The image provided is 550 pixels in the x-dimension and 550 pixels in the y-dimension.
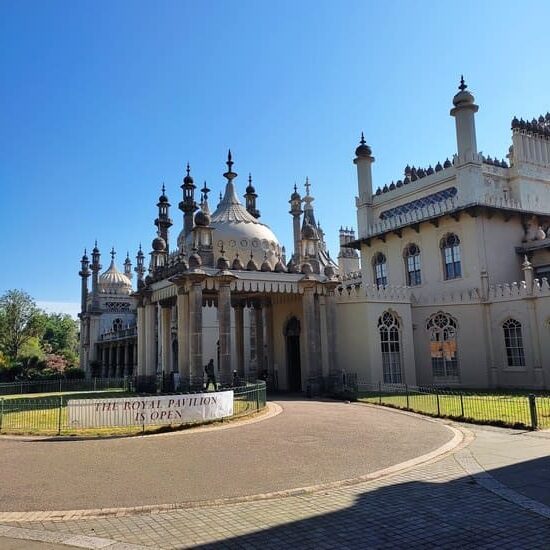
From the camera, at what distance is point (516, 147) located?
3288cm

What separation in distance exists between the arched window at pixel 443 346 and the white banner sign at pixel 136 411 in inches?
716

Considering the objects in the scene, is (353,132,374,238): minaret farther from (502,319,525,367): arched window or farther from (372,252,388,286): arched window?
(502,319,525,367): arched window

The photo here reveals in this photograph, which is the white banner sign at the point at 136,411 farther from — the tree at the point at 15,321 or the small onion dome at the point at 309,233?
the tree at the point at 15,321

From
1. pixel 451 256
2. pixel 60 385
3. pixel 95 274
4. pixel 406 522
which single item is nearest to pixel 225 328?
pixel 451 256

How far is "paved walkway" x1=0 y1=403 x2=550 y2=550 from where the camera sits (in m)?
6.39

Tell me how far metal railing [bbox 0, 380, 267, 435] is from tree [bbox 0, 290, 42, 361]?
144 feet

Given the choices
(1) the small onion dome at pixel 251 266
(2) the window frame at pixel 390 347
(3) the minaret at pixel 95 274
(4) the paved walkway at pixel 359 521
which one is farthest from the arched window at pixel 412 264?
(3) the minaret at pixel 95 274

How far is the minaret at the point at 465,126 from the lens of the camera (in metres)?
31.1

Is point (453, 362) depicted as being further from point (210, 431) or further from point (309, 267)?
point (210, 431)

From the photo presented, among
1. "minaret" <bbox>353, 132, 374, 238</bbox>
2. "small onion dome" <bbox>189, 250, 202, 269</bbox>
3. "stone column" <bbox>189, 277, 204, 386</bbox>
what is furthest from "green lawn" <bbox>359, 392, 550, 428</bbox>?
"minaret" <bbox>353, 132, 374, 238</bbox>

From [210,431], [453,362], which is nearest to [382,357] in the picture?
[453,362]

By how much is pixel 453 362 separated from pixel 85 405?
70.4 ft

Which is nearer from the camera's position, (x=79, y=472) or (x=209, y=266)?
(x=79, y=472)

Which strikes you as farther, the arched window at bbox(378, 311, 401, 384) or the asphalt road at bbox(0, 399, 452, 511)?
the arched window at bbox(378, 311, 401, 384)
